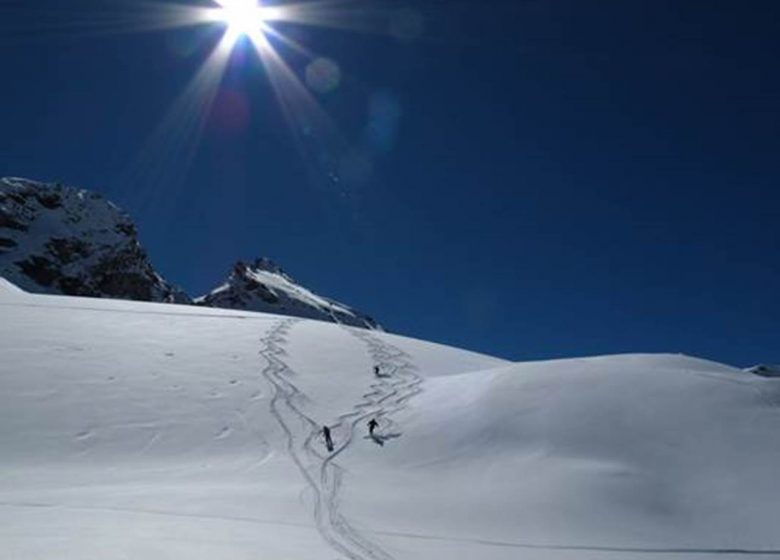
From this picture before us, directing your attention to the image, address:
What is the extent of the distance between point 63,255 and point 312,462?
190 m

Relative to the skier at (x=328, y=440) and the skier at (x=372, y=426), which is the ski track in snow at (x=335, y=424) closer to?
the skier at (x=328, y=440)

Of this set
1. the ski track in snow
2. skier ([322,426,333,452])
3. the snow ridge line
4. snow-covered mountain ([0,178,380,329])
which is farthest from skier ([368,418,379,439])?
snow-covered mountain ([0,178,380,329])

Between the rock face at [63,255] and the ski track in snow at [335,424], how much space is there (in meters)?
160

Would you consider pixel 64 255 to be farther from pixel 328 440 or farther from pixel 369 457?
pixel 369 457

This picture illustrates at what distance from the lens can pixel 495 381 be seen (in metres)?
22.8

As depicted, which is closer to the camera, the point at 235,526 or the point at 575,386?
the point at 235,526

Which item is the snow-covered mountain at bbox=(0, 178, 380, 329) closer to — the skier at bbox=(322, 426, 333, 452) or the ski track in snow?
the ski track in snow

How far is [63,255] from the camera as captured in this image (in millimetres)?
184750

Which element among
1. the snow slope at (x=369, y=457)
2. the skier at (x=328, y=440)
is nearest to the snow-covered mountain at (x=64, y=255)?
the snow slope at (x=369, y=457)

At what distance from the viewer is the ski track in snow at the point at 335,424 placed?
36.7 ft

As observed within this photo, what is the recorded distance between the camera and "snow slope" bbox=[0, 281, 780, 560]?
11.0 m

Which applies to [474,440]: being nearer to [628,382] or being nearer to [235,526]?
[628,382]

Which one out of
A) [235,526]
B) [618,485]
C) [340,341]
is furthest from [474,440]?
[340,341]

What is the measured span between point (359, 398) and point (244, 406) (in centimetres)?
425
